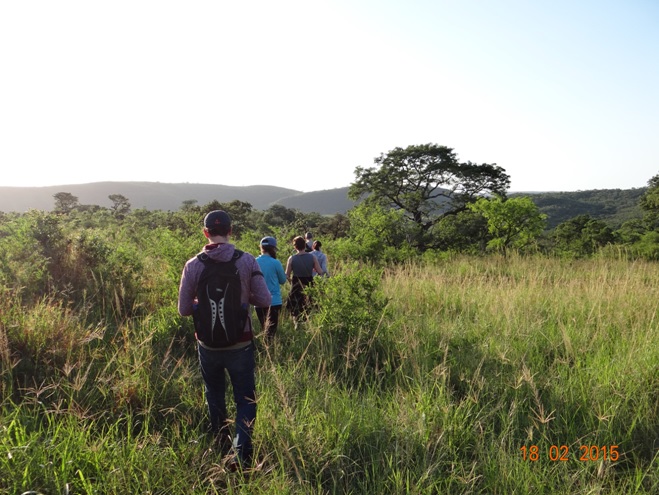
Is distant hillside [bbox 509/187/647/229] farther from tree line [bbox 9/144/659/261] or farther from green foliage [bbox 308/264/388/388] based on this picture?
green foliage [bbox 308/264/388/388]

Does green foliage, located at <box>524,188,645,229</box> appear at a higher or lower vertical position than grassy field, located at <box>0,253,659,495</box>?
higher

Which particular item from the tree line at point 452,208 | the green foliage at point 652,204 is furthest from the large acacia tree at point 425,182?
the green foliage at point 652,204

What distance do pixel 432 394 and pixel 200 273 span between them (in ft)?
6.75

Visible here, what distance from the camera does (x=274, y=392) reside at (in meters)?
3.23

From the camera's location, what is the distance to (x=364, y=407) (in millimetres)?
2967

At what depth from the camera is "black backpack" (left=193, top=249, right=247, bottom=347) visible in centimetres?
267

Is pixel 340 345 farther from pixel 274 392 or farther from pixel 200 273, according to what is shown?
pixel 200 273

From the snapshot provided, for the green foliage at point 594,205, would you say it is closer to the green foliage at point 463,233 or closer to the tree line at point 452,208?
the tree line at point 452,208

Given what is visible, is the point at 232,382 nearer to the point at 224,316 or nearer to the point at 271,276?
the point at 224,316

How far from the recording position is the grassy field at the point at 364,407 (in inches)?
88.1

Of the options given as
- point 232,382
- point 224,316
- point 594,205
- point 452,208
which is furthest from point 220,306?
point 594,205

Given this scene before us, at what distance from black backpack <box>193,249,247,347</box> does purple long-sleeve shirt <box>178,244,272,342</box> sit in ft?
0.26
